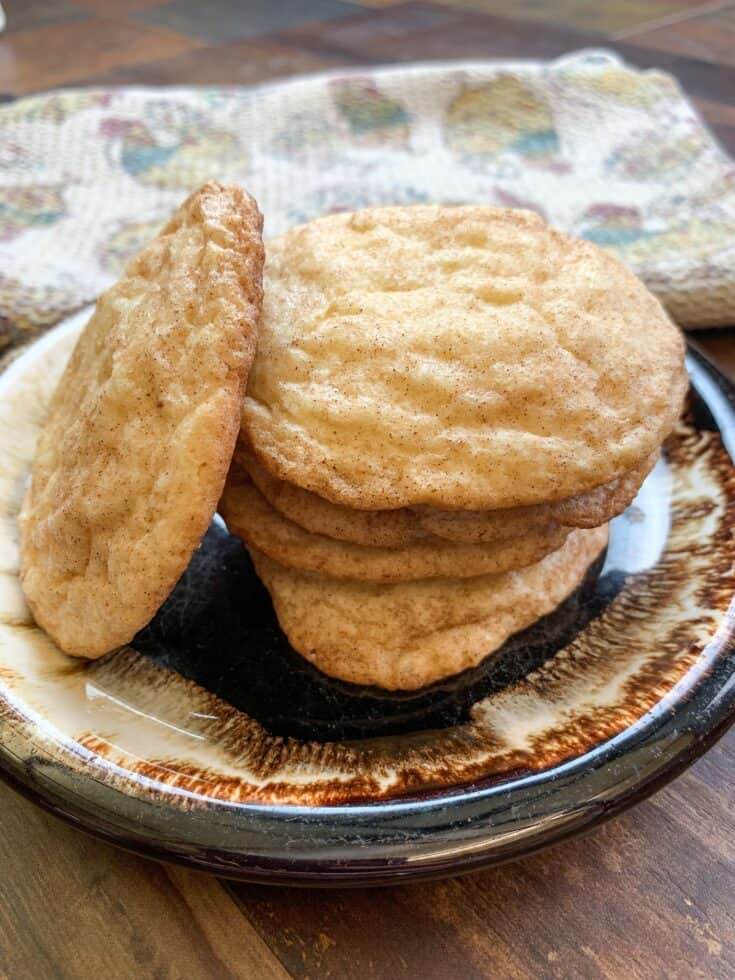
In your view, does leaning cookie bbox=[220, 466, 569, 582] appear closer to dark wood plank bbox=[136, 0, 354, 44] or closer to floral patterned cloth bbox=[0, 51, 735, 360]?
floral patterned cloth bbox=[0, 51, 735, 360]

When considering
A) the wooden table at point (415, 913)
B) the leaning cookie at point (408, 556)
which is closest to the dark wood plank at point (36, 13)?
the leaning cookie at point (408, 556)

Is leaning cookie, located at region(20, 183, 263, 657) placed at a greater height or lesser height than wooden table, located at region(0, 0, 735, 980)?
greater

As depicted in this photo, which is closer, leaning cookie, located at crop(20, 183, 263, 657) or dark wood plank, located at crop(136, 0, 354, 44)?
leaning cookie, located at crop(20, 183, 263, 657)

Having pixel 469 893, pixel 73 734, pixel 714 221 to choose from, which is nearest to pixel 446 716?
pixel 469 893

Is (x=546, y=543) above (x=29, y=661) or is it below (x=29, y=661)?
above

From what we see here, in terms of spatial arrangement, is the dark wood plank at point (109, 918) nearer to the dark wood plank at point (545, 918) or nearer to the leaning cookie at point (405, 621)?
the dark wood plank at point (545, 918)

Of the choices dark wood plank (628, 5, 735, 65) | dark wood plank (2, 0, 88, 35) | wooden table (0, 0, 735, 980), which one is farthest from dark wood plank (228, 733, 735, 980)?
dark wood plank (2, 0, 88, 35)

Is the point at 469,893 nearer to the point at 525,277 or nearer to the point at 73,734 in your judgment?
the point at 73,734
